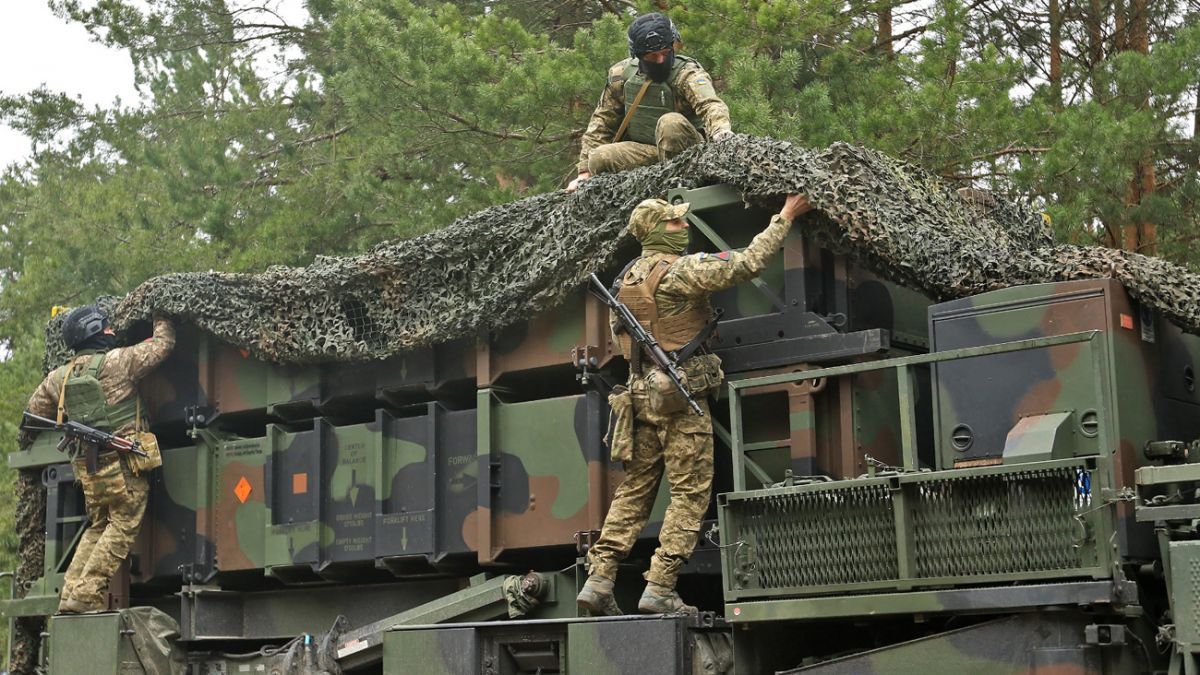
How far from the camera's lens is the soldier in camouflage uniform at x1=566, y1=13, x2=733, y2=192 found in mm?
8383

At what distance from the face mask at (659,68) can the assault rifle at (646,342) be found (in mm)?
1494

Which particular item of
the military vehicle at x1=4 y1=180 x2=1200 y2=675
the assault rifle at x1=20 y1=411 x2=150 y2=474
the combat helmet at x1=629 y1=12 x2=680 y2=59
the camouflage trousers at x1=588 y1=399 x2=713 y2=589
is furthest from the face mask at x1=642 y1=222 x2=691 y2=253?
the assault rifle at x1=20 y1=411 x2=150 y2=474

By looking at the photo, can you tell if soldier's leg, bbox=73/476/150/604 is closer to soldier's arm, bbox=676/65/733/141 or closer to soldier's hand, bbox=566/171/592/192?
soldier's hand, bbox=566/171/592/192

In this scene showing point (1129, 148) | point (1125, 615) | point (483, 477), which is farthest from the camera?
point (1129, 148)

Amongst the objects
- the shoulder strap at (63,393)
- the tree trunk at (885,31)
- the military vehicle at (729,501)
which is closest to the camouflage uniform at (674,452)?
the military vehicle at (729,501)

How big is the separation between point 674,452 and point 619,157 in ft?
6.20

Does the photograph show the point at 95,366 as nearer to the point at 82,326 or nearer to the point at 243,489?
the point at 82,326

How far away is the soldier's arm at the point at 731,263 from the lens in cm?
720

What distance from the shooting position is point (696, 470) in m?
7.38

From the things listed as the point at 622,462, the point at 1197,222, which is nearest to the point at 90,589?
the point at 622,462

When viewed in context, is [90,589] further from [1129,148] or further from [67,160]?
[67,160]

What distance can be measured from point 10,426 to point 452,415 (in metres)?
10.8

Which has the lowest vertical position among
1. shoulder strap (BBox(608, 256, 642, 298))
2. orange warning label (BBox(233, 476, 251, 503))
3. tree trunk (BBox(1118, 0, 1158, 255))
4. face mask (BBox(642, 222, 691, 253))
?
orange warning label (BBox(233, 476, 251, 503))

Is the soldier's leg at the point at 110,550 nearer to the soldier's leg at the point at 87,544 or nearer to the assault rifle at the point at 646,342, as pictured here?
the soldier's leg at the point at 87,544
